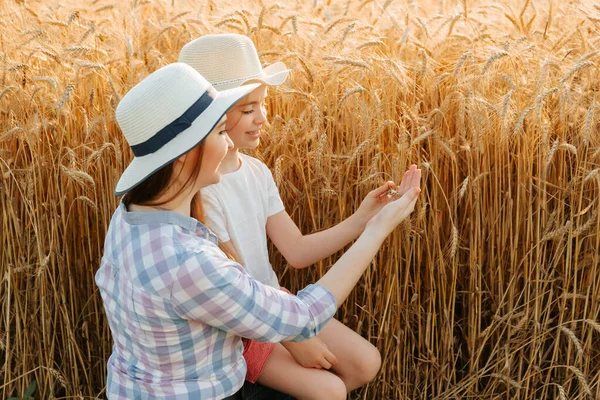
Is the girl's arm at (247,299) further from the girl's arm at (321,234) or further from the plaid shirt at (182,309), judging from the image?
the girl's arm at (321,234)

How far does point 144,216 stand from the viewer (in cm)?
153

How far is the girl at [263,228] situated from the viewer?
1860 millimetres

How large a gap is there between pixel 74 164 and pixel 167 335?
3.04 feet

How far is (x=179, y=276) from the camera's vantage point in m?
1.45

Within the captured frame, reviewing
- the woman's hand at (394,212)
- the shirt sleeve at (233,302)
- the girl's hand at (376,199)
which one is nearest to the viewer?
the shirt sleeve at (233,302)

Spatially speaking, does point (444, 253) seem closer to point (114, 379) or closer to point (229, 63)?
point (229, 63)

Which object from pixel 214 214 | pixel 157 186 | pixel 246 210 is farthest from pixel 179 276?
pixel 246 210

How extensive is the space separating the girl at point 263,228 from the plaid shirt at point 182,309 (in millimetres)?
237

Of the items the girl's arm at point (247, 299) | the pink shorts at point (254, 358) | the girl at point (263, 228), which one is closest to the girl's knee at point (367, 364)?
the girl at point (263, 228)

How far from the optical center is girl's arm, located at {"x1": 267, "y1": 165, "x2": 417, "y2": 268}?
1990mm

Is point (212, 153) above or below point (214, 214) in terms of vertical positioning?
above

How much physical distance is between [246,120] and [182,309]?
60 cm

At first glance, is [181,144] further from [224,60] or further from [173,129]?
[224,60]

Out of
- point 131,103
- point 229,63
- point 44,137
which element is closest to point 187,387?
point 131,103
